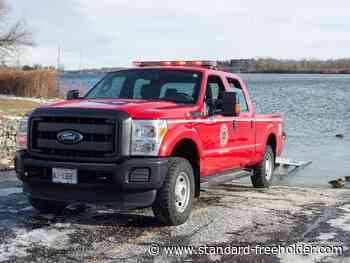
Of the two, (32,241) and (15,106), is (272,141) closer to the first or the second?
(32,241)

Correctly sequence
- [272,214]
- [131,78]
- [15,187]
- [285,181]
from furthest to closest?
1. [285,181]
2. [15,187]
3. [131,78]
4. [272,214]

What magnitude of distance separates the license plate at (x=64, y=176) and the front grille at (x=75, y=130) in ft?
0.49

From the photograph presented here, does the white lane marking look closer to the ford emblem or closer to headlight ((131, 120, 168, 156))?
the ford emblem

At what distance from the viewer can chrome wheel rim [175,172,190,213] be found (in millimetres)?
6541

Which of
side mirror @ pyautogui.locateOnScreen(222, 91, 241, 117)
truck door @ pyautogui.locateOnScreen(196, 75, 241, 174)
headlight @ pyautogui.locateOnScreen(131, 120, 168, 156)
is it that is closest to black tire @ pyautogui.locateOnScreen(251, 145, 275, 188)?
truck door @ pyautogui.locateOnScreen(196, 75, 241, 174)

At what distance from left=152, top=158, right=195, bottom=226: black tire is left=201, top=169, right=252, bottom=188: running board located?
2.21 ft

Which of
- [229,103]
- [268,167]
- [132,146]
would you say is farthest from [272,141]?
[132,146]

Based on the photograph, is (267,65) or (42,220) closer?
(42,220)

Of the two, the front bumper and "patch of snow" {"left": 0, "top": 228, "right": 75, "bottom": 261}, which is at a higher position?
the front bumper

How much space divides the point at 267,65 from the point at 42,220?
94035mm

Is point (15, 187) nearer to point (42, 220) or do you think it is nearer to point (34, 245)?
point (42, 220)

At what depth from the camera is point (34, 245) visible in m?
5.76

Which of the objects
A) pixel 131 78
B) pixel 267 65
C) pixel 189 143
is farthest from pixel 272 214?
pixel 267 65

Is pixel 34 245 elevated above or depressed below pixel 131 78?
below
